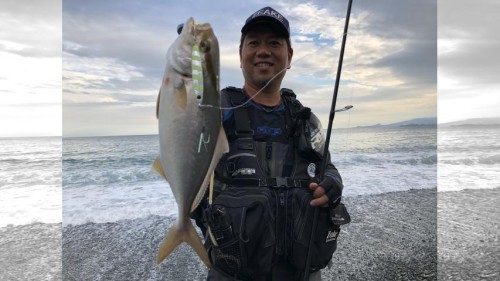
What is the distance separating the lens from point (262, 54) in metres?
2.57

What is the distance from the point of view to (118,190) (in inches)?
577

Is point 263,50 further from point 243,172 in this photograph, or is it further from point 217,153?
point 217,153

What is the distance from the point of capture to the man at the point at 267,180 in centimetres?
232

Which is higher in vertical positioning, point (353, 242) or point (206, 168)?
point (206, 168)

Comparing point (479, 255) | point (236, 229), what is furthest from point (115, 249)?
point (479, 255)

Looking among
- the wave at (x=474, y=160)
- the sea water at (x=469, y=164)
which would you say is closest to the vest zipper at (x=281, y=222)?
the sea water at (x=469, y=164)

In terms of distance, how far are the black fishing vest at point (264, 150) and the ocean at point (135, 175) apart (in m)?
4.11

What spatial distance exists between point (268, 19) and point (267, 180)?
1090 mm

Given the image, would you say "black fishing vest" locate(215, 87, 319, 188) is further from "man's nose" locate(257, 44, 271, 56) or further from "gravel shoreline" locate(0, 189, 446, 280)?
"gravel shoreline" locate(0, 189, 446, 280)

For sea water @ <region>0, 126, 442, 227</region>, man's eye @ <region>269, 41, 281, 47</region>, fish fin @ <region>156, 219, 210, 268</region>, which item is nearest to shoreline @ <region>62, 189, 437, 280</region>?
sea water @ <region>0, 126, 442, 227</region>

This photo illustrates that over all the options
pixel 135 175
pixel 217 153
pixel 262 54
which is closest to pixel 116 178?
pixel 135 175

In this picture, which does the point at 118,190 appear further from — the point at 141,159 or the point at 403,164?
the point at 403,164

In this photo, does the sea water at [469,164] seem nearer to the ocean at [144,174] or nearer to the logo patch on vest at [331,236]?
the ocean at [144,174]

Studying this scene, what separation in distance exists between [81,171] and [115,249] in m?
15.8
